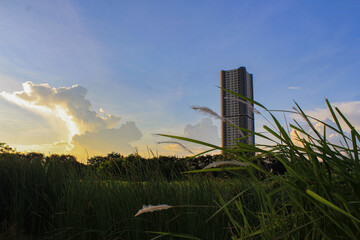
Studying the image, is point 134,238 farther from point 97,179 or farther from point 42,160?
point 42,160

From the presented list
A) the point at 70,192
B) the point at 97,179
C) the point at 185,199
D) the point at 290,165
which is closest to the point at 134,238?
the point at 185,199

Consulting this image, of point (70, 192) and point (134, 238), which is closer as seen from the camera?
point (134, 238)

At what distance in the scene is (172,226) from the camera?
3.52 meters

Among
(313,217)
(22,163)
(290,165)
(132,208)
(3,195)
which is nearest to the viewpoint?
(313,217)

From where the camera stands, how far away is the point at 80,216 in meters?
4.12

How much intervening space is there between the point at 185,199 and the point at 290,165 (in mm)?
2530

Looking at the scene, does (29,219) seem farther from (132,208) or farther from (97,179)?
(132,208)

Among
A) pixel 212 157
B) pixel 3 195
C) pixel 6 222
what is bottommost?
pixel 6 222

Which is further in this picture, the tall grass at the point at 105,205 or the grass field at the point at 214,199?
the tall grass at the point at 105,205

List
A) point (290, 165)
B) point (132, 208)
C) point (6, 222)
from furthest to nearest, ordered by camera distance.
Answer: point (6, 222), point (132, 208), point (290, 165)

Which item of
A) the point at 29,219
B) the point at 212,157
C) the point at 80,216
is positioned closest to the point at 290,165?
the point at 80,216

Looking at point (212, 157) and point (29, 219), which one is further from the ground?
point (212, 157)

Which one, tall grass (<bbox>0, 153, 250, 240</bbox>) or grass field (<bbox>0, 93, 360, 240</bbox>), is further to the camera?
tall grass (<bbox>0, 153, 250, 240</bbox>)

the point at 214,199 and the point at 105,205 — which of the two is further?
the point at 105,205
